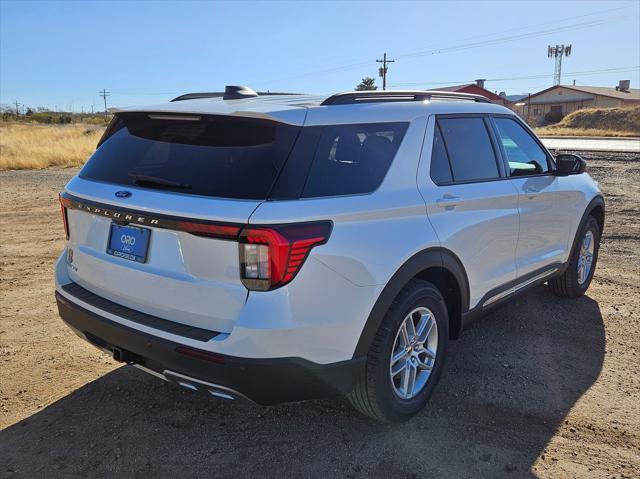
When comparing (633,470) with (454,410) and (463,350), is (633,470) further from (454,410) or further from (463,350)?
(463,350)

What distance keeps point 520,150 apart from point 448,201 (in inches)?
58.6

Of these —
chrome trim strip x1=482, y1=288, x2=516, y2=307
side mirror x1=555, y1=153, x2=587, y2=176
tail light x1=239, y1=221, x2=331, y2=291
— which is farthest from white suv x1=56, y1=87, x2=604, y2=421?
side mirror x1=555, y1=153, x2=587, y2=176

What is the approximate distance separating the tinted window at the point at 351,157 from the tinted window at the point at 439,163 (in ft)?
0.94

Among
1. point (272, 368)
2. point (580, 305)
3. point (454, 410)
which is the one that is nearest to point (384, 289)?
point (272, 368)

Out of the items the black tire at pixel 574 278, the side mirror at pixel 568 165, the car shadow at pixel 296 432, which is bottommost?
the car shadow at pixel 296 432

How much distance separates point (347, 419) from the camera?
3166 mm

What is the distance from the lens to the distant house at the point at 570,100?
70188 mm

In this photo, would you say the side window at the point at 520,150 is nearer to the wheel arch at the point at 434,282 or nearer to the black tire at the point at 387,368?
the wheel arch at the point at 434,282

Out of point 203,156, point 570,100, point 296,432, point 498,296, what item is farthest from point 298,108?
point 570,100

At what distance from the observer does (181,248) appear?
2418 millimetres

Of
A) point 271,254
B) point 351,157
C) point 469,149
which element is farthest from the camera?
point 469,149

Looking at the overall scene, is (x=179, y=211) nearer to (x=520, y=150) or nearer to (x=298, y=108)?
(x=298, y=108)

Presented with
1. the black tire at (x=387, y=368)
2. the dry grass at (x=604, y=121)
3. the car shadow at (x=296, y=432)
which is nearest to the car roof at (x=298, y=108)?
the black tire at (x=387, y=368)

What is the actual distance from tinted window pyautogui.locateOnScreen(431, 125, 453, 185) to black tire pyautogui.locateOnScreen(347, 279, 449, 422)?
628 mm
